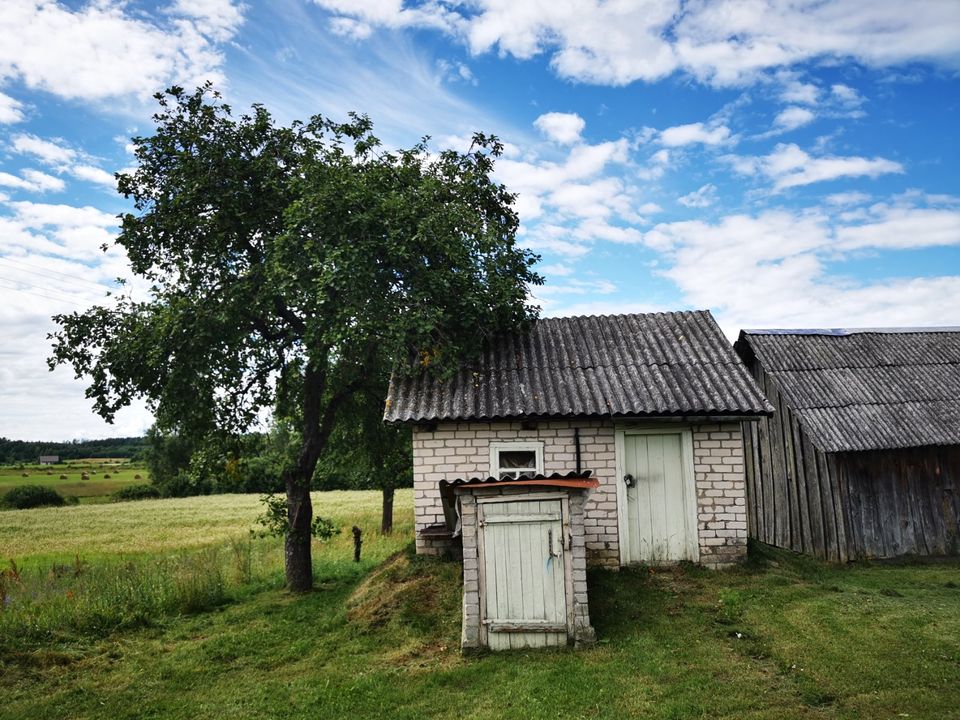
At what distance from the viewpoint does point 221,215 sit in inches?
499

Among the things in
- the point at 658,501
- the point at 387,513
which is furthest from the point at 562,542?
the point at 387,513

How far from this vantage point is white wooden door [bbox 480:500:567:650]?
7867 mm

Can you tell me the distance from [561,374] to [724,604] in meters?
4.80

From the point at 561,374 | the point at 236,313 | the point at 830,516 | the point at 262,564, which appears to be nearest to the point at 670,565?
the point at 561,374

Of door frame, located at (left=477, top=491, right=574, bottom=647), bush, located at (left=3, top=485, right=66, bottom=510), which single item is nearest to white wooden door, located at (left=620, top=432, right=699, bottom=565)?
door frame, located at (left=477, top=491, right=574, bottom=647)

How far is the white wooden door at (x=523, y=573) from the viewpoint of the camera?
7867 mm

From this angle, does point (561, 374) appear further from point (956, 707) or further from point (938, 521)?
point (938, 521)

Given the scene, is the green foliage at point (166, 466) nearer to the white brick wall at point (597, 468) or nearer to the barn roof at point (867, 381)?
the white brick wall at point (597, 468)

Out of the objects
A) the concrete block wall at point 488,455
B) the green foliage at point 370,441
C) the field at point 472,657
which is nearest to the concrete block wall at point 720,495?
the field at point 472,657

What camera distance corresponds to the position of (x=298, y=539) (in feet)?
42.8

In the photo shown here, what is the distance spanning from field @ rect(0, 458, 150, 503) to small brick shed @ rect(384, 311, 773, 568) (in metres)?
38.8

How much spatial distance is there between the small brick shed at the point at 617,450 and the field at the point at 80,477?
127 feet

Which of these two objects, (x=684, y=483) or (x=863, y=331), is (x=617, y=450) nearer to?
(x=684, y=483)

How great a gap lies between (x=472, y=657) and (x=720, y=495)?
5470 mm
